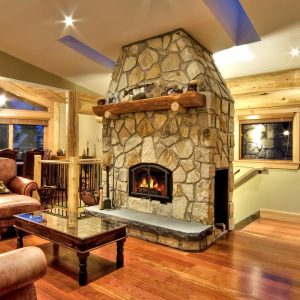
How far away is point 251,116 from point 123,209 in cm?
340

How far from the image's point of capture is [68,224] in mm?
2906

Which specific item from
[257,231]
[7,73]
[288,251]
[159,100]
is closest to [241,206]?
[257,231]

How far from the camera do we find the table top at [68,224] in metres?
2.62

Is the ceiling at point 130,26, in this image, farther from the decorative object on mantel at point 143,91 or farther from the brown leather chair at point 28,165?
the brown leather chair at point 28,165

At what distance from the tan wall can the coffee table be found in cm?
369

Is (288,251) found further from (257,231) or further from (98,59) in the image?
(98,59)

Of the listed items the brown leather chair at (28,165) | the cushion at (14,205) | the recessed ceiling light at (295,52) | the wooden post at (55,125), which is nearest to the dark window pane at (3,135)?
the wooden post at (55,125)

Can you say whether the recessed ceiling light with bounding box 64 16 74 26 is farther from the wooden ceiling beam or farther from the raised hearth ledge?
the wooden ceiling beam

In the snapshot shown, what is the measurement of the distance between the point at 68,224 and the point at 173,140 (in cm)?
176

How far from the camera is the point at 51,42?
4336mm

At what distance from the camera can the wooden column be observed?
19.4 ft

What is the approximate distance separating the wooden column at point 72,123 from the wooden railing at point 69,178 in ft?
1.19

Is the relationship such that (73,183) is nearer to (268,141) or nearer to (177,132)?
(177,132)

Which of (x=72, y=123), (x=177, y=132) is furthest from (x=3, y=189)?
(x=177, y=132)
